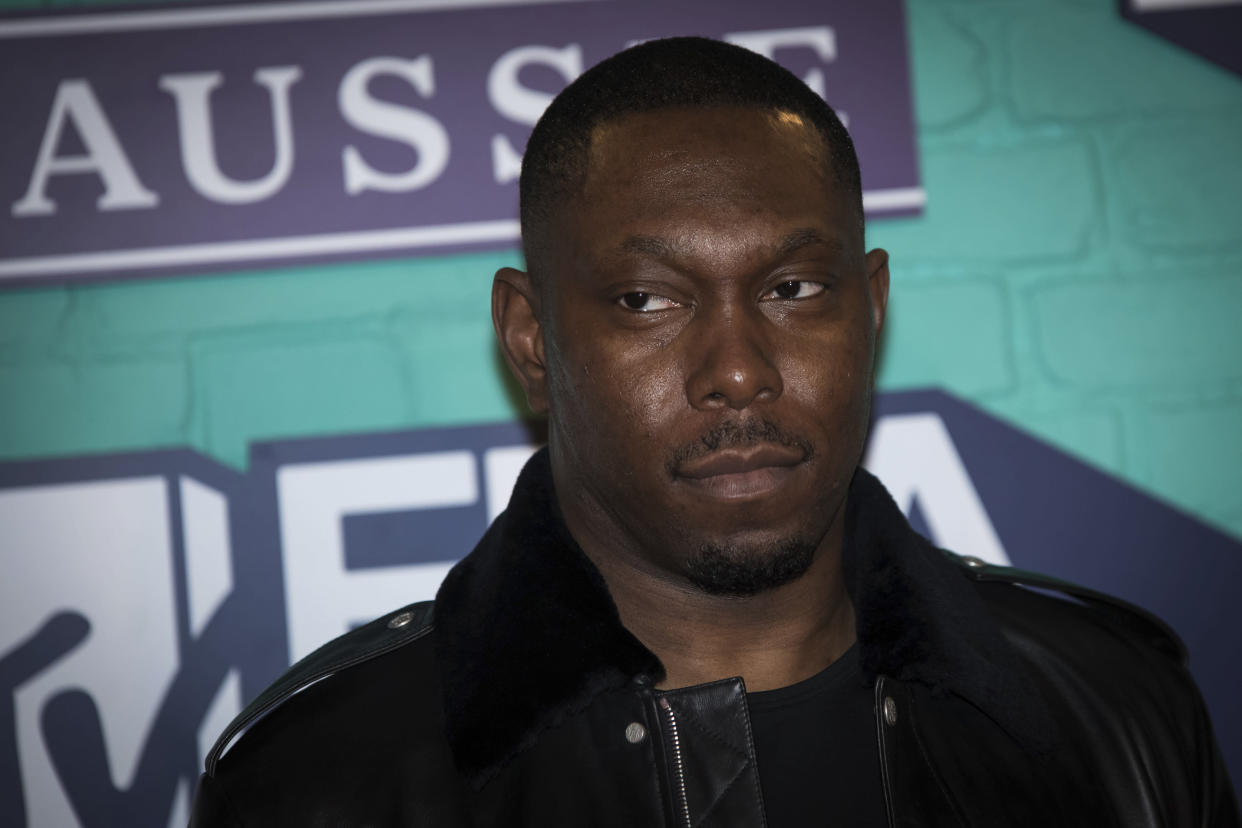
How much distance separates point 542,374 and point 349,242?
1.64ft

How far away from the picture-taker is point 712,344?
3.35 ft

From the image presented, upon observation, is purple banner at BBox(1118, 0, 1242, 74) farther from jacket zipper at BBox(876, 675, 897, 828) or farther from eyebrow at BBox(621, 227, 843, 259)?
jacket zipper at BBox(876, 675, 897, 828)

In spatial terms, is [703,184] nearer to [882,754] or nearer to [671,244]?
[671,244]

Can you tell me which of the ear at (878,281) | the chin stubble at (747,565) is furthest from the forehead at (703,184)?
the chin stubble at (747,565)

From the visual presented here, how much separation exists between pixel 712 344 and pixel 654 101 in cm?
26

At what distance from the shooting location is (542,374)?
3.85 ft

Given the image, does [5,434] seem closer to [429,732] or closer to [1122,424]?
[429,732]

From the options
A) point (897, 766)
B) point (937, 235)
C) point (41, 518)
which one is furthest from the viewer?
point (937, 235)

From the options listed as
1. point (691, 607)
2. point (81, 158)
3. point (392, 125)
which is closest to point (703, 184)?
point (691, 607)

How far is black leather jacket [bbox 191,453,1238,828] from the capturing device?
0.99m

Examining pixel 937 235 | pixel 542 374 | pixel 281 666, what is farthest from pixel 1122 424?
pixel 281 666

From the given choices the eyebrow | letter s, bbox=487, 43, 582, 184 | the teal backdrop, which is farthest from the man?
the teal backdrop

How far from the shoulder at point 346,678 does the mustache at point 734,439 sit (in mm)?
319

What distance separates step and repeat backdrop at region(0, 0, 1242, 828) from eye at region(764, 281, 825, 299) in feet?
1.80
